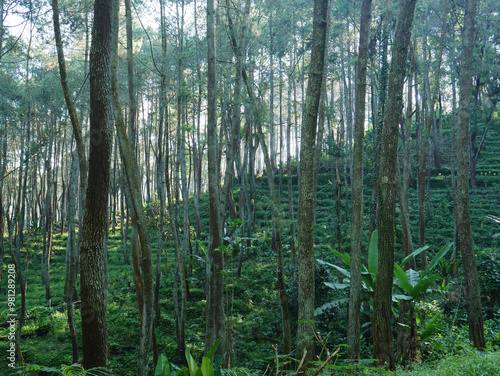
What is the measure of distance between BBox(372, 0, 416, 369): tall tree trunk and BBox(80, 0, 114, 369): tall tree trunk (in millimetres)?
2986

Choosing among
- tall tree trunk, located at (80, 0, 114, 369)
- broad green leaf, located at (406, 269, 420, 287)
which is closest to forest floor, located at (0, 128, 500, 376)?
broad green leaf, located at (406, 269, 420, 287)

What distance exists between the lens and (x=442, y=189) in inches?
695

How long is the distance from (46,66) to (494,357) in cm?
1606

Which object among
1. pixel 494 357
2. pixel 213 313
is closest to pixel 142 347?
pixel 213 313

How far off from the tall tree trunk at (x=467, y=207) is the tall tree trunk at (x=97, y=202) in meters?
4.63

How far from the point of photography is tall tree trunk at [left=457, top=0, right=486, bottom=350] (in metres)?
4.62

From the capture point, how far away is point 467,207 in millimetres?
4918

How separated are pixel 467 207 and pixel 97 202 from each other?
4887 mm

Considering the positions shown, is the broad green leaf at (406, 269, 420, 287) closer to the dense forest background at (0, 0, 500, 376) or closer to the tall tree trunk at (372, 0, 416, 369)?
the dense forest background at (0, 0, 500, 376)

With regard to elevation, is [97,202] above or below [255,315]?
above

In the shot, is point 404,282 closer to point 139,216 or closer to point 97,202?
point 139,216

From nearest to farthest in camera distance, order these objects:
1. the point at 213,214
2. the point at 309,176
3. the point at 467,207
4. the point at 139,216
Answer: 1. the point at 309,176
2. the point at 139,216
3. the point at 467,207
4. the point at 213,214

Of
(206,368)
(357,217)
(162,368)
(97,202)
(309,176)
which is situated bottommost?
(162,368)

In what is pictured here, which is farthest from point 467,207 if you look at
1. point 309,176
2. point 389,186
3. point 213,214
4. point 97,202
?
point 97,202
